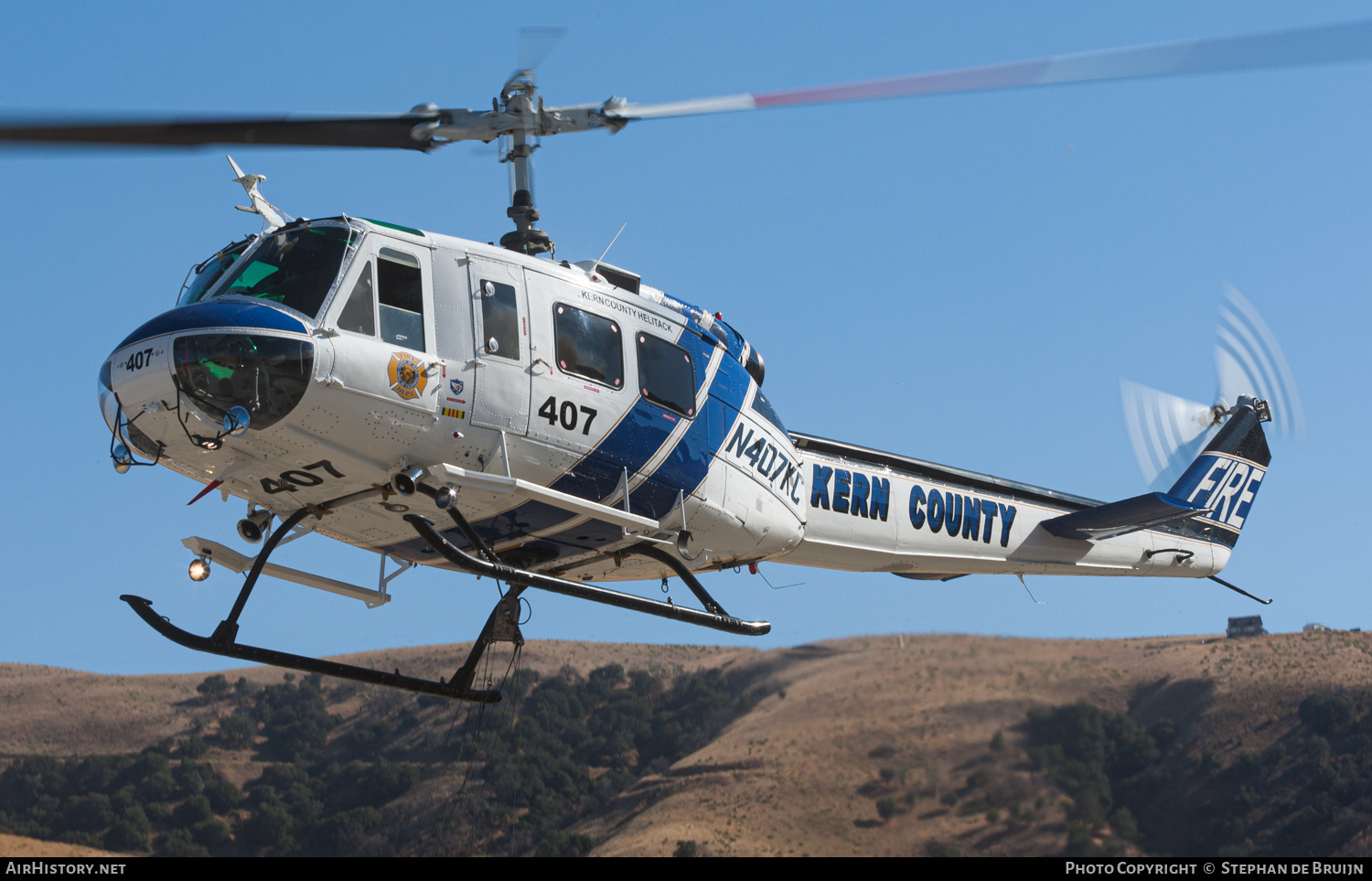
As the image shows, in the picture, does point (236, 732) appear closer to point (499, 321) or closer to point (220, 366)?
point (499, 321)

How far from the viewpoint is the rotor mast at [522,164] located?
11.6 m

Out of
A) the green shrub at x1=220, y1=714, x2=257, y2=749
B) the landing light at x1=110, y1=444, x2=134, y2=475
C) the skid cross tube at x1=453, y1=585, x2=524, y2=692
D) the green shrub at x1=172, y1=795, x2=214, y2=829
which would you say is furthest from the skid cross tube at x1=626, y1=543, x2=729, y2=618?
the green shrub at x1=220, y1=714, x2=257, y2=749

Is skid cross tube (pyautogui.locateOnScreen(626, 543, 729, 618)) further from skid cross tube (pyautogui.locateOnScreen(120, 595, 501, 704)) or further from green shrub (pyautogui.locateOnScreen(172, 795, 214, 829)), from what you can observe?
green shrub (pyautogui.locateOnScreen(172, 795, 214, 829))

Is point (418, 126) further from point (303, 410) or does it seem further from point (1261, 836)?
point (1261, 836)

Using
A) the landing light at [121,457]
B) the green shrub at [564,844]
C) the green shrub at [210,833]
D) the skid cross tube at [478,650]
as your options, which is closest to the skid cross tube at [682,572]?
the skid cross tube at [478,650]

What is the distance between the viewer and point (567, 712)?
55938mm

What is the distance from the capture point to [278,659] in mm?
10750

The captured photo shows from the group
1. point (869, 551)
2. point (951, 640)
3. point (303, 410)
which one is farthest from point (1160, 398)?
point (303, 410)

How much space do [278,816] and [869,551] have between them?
4201 centimetres

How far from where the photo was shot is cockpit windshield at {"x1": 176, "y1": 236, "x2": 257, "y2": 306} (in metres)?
10.6

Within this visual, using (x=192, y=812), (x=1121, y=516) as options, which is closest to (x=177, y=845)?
(x=192, y=812)

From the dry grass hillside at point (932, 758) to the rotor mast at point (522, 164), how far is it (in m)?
7.94

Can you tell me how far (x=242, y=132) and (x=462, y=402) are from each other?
2.59 meters

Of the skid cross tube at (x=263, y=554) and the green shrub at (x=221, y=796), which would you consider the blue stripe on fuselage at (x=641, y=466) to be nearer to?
the skid cross tube at (x=263, y=554)
